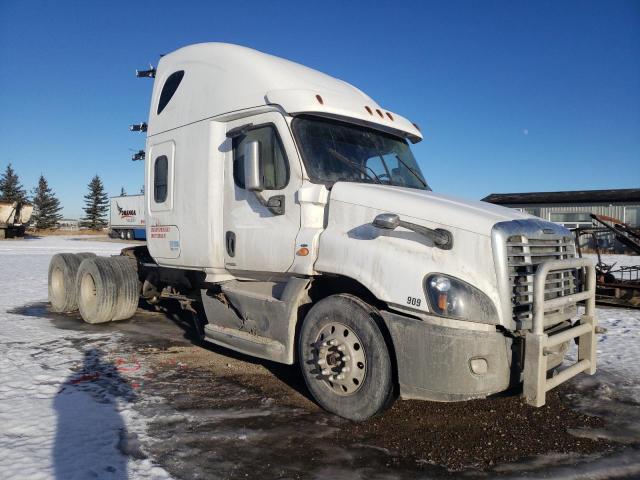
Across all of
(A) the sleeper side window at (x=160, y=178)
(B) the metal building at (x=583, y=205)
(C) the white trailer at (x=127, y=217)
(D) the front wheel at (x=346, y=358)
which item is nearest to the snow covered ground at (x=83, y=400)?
(D) the front wheel at (x=346, y=358)

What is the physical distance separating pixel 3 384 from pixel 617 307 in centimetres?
1094

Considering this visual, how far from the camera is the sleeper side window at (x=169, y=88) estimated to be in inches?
253

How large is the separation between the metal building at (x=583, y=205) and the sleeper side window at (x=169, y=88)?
2450cm

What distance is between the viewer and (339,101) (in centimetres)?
518

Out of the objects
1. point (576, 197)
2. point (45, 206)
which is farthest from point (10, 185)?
point (576, 197)

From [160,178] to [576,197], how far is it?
29.5 m

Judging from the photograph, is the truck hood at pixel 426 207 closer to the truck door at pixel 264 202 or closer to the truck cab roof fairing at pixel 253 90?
the truck door at pixel 264 202

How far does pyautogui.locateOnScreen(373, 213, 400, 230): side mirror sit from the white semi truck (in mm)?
12

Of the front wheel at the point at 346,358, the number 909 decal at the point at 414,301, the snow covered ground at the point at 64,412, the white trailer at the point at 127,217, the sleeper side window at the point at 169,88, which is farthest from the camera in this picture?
the white trailer at the point at 127,217

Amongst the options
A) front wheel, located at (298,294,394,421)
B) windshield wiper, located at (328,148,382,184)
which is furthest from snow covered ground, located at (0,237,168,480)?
windshield wiper, located at (328,148,382,184)

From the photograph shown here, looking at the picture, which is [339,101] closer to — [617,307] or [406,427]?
[406,427]

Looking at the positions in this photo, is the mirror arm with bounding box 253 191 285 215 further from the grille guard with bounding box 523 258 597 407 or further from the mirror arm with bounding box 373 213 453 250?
the grille guard with bounding box 523 258 597 407

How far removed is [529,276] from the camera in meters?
3.83

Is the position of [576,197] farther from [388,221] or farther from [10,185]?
[10,185]
